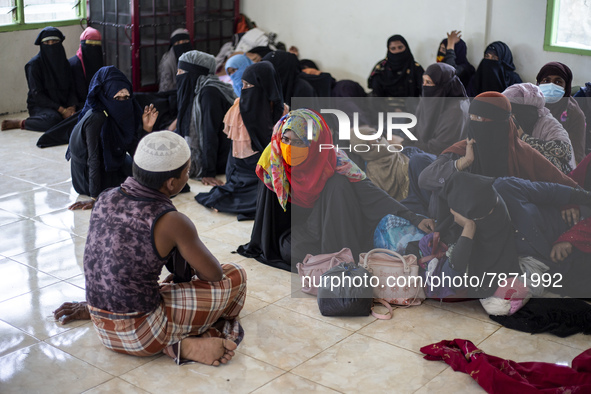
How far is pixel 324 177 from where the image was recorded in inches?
147

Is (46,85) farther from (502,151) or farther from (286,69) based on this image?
(502,151)

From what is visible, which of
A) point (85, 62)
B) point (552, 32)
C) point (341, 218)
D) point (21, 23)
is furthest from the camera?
point (21, 23)

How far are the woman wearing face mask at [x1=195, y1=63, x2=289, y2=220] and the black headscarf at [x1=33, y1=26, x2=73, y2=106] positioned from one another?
9.42 ft

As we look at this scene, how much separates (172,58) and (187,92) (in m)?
1.84

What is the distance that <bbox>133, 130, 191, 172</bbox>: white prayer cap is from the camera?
2.89 meters

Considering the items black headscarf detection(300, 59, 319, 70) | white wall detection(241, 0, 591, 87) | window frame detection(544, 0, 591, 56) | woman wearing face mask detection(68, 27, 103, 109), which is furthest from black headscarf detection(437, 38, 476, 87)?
woman wearing face mask detection(68, 27, 103, 109)

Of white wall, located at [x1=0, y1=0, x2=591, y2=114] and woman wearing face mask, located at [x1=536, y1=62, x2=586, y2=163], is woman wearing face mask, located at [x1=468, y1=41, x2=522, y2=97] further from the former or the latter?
woman wearing face mask, located at [x1=536, y1=62, x2=586, y2=163]

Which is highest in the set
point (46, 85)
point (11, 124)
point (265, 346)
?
point (46, 85)

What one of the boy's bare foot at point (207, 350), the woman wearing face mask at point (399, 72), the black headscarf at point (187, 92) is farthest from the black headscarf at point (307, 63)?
the boy's bare foot at point (207, 350)

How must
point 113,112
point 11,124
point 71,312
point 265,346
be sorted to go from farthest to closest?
point 11,124 → point 113,112 → point 71,312 → point 265,346

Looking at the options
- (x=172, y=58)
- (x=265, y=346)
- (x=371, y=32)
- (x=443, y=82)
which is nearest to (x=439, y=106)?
(x=443, y=82)

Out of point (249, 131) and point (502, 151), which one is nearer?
point (502, 151)

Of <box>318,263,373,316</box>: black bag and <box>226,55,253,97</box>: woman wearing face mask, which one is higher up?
<box>226,55,253,97</box>: woman wearing face mask

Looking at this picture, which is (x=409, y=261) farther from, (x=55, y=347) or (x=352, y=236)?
(x=55, y=347)
